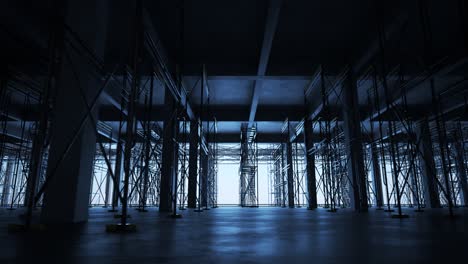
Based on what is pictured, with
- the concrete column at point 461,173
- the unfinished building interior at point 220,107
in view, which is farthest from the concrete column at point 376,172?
the concrete column at point 461,173

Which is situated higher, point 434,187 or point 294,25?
point 294,25

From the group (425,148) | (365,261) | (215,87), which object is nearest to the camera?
(365,261)

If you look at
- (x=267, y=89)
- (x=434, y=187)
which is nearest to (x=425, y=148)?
(x=434, y=187)

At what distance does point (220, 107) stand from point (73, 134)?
933 centimetres

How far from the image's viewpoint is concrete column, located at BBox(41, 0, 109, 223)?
3.12 metres

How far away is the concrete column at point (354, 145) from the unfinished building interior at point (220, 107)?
0.13ft

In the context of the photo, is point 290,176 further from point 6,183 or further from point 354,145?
point 6,183

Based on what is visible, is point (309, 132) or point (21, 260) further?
point (309, 132)

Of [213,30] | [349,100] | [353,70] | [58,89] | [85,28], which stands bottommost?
[58,89]

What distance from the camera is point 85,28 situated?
3586mm

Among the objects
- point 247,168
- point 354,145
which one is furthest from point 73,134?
point 247,168

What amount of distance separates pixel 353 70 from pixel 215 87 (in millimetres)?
4448

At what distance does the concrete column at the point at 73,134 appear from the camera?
10.2ft

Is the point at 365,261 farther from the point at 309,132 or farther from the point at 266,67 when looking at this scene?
the point at 309,132
